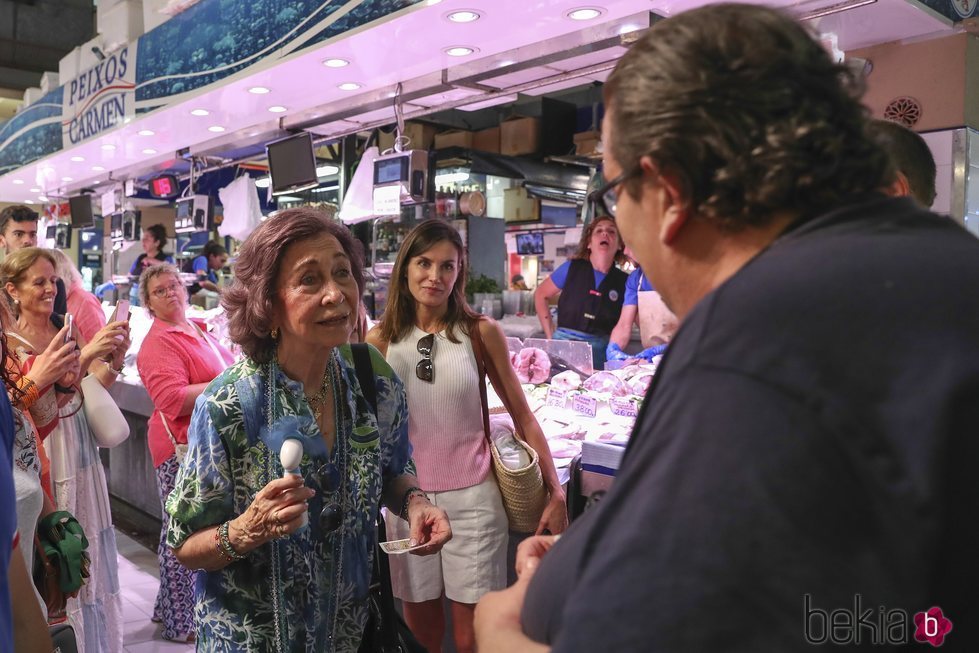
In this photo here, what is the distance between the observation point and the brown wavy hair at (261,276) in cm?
179

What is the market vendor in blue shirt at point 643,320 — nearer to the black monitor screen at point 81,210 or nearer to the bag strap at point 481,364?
the bag strap at point 481,364

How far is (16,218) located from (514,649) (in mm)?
5173

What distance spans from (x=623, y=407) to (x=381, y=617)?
1890mm

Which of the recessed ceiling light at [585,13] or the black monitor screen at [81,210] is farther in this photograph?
the black monitor screen at [81,210]

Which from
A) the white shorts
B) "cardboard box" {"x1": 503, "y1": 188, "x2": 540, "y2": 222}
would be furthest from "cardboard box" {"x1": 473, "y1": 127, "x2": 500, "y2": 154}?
the white shorts

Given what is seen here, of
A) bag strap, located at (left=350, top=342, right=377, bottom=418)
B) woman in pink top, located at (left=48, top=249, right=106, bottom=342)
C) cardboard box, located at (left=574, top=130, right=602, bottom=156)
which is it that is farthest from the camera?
cardboard box, located at (left=574, top=130, right=602, bottom=156)

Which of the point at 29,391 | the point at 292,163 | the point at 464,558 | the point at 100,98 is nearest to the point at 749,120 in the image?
the point at 464,558

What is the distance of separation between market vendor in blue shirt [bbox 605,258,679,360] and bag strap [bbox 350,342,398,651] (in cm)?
256

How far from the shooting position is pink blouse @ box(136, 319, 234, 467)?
3.63m

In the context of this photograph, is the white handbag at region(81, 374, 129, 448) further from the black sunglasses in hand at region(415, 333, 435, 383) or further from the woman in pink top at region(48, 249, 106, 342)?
the black sunglasses in hand at region(415, 333, 435, 383)

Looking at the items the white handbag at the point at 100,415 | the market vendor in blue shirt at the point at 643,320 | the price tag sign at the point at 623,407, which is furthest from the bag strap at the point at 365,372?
the market vendor in blue shirt at the point at 643,320

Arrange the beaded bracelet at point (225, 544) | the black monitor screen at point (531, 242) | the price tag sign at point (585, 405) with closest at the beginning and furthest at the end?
1. the beaded bracelet at point (225, 544)
2. the price tag sign at point (585, 405)
3. the black monitor screen at point (531, 242)

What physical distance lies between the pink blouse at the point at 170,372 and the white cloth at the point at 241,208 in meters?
3.45

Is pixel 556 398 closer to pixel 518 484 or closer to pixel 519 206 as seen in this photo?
pixel 518 484
